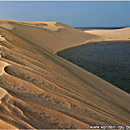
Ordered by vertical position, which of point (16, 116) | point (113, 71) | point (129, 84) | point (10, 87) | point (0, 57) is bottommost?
point (16, 116)

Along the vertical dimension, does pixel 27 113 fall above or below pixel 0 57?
below

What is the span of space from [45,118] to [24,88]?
564 mm

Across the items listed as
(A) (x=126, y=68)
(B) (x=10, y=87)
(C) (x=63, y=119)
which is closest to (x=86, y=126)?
(C) (x=63, y=119)

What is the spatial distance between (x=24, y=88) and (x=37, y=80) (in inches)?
15.3

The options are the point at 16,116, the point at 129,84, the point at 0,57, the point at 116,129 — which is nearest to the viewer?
the point at 16,116

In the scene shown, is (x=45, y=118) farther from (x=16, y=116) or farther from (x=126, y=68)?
(x=126, y=68)

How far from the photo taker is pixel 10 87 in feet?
6.06

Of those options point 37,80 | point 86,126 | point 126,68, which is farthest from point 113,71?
point 86,126

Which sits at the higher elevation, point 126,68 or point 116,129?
point 126,68

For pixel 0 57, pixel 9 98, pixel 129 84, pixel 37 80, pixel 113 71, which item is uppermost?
pixel 113 71

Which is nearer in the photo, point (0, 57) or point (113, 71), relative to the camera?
point (0, 57)

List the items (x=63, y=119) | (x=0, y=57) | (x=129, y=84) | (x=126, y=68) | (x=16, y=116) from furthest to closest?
(x=126, y=68) → (x=129, y=84) → (x=0, y=57) → (x=63, y=119) → (x=16, y=116)

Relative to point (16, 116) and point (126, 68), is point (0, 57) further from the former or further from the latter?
point (126, 68)

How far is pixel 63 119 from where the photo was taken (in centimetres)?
156
